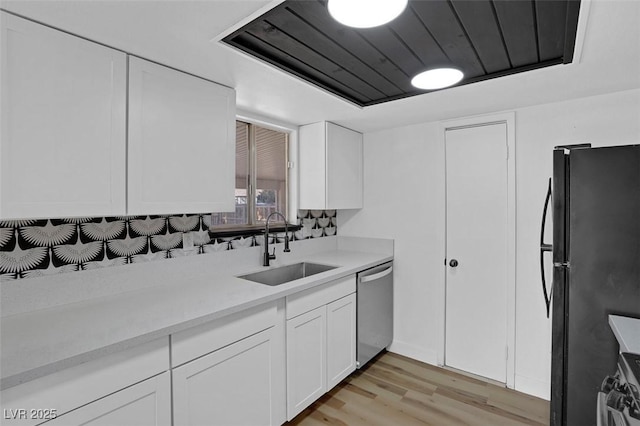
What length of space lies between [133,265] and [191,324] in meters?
0.68

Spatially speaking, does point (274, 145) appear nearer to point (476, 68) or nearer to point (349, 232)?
point (349, 232)

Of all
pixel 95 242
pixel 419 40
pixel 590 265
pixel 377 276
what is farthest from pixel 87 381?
pixel 590 265

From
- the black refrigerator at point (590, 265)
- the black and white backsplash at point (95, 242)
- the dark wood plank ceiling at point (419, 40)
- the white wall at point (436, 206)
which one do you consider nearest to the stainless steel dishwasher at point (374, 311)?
the white wall at point (436, 206)

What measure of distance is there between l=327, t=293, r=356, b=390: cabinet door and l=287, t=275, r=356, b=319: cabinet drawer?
0.18 ft

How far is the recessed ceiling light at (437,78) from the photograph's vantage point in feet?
5.56

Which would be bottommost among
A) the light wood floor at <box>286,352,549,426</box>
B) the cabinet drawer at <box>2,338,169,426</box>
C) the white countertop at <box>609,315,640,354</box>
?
the light wood floor at <box>286,352,549,426</box>

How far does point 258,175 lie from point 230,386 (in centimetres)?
158

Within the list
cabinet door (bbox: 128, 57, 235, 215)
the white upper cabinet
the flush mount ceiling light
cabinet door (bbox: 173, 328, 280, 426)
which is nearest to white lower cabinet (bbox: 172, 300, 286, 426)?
cabinet door (bbox: 173, 328, 280, 426)

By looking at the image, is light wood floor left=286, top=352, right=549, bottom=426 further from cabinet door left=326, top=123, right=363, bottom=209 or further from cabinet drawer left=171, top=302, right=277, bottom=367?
cabinet door left=326, top=123, right=363, bottom=209

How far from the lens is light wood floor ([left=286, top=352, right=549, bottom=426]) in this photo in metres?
2.03

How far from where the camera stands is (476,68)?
5.48ft

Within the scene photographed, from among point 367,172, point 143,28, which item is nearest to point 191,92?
point 143,28

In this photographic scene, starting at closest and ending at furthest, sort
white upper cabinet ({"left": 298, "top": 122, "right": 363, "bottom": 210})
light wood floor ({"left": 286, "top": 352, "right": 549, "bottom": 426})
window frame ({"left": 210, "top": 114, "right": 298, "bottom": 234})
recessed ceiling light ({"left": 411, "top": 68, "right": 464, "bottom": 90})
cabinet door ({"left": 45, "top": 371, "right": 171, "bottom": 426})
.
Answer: cabinet door ({"left": 45, "top": 371, "right": 171, "bottom": 426})
recessed ceiling light ({"left": 411, "top": 68, "right": 464, "bottom": 90})
light wood floor ({"left": 286, "top": 352, "right": 549, "bottom": 426})
window frame ({"left": 210, "top": 114, "right": 298, "bottom": 234})
white upper cabinet ({"left": 298, "top": 122, "right": 363, "bottom": 210})

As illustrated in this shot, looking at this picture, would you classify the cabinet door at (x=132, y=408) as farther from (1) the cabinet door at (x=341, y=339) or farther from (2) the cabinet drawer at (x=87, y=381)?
(1) the cabinet door at (x=341, y=339)
